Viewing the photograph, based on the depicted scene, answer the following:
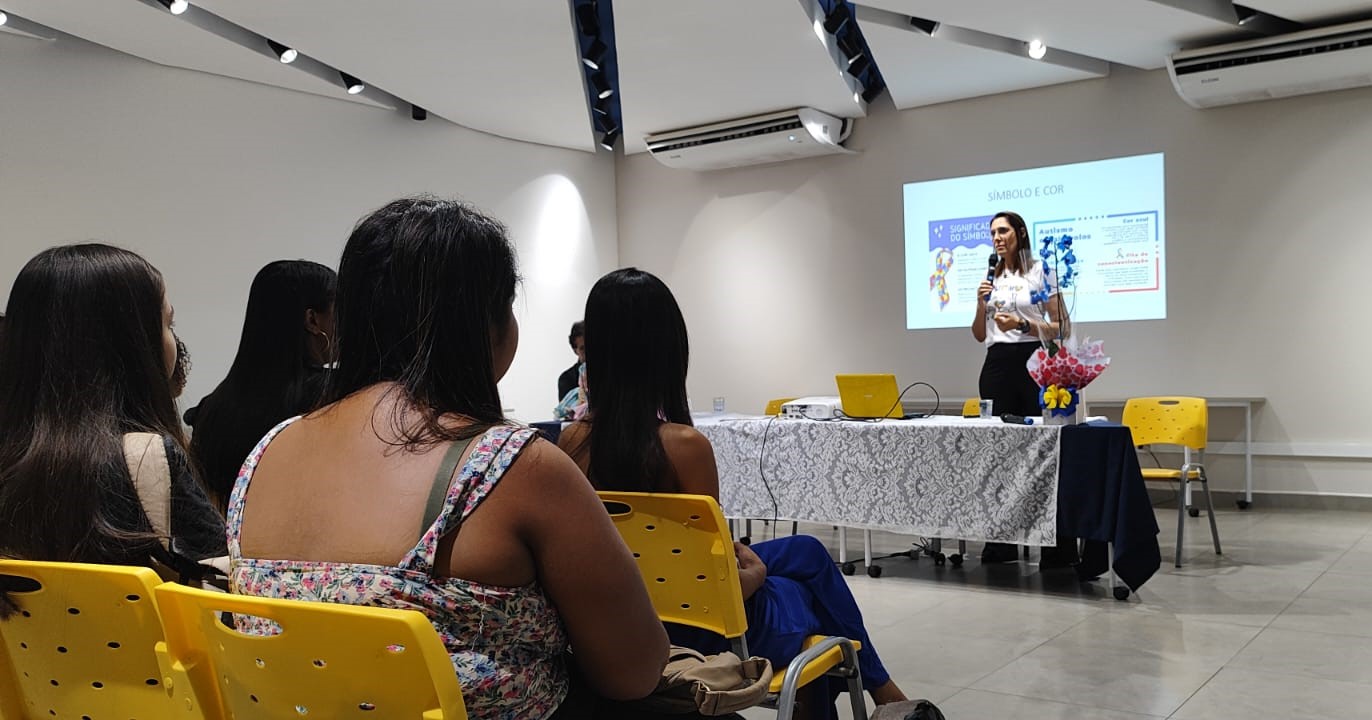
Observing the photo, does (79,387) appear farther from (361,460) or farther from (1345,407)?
(1345,407)

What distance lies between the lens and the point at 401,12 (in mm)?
5102

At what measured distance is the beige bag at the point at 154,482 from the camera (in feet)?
5.26

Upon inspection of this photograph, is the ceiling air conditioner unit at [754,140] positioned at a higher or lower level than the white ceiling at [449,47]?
lower

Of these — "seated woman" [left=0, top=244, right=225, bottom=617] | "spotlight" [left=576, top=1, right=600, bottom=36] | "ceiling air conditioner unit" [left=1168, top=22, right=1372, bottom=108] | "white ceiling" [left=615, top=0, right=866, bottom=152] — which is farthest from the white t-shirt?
"seated woman" [left=0, top=244, right=225, bottom=617]

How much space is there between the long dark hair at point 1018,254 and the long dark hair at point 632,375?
311 centimetres

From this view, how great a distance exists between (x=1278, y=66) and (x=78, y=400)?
6.06m

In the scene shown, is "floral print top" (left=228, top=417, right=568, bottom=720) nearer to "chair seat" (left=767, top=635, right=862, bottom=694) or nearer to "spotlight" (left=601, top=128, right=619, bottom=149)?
"chair seat" (left=767, top=635, right=862, bottom=694)

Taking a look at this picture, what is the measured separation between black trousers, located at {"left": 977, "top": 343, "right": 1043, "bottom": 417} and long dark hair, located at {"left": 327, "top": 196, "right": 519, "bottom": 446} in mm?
3977

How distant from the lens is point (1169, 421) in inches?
208

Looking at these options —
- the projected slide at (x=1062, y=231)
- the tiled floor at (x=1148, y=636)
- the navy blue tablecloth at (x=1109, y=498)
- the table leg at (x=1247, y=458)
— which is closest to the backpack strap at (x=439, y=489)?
the tiled floor at (x=1148, y=636)

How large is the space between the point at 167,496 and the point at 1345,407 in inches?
257

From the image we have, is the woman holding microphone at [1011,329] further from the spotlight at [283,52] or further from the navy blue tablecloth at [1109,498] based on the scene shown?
the spotlight at [283,52]

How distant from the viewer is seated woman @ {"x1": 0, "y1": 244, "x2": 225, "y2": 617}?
1.55 m

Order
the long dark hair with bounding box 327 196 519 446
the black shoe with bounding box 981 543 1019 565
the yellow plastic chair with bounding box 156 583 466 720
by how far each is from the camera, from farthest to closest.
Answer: the black shoe with bounding box 981 543 1019 565 → the long dark hair with bounding box 327 196 519 446 → the yellow plastic chair with bounding box 156 583 466 720
